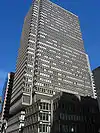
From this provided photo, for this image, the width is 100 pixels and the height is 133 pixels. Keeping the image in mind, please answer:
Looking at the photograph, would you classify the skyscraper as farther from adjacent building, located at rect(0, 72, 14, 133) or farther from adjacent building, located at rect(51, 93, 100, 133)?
adjacent building, located at rect(0, 72, 14, 133)

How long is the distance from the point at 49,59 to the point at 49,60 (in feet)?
2.47

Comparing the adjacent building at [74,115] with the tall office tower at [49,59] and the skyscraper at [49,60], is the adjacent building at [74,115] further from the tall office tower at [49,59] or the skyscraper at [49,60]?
the tall office tower at [49,59]

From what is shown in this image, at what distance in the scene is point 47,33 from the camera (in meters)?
108

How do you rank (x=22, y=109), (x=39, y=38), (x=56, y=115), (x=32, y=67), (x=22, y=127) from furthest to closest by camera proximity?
(x=39, y=38) < (x=32, y=67) < (x=22, y=109) < (x=22, y=127) < (x=56, y=115)

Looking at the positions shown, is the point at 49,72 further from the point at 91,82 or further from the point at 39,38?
the point at 91,82

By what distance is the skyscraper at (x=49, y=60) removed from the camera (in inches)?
3433

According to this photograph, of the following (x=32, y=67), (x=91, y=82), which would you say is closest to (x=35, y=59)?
(x=32, y=67)

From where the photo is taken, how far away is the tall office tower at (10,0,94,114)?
87688 mm

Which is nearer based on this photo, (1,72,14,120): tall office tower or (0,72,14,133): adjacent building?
(0,72,14,133): adjacent building

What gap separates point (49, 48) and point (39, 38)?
9.31 metres

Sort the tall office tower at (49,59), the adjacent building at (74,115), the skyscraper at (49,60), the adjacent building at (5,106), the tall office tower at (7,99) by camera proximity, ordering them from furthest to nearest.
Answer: the tall office tower at (7,99) → the adjacent building at (5,106) → the tall office tower at (49,59) → the skyscraper at (49,60) → the adjacent building at (74,115)

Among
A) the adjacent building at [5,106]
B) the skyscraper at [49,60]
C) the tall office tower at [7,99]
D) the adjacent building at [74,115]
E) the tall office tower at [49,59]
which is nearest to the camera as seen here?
the adjacent building at [74,115]

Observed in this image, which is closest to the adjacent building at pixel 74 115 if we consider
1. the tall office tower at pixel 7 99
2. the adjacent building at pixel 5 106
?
the adjacent building at pixel 5 106

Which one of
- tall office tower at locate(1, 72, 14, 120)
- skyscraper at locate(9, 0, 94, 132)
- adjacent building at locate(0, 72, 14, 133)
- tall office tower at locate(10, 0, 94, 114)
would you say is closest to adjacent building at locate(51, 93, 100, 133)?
skyscraper at locate(9, 0, 94, 132)
